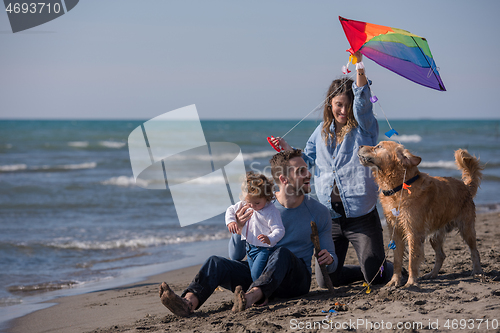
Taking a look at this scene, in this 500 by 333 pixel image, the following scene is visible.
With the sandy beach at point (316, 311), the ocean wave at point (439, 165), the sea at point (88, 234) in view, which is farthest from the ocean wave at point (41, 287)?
the ocean wave at point (439, 165)

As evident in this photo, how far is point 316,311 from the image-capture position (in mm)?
3783

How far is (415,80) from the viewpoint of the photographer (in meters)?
4.36

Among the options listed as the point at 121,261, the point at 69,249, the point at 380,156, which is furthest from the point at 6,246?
the point at 380,156

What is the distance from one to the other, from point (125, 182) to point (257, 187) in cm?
1305

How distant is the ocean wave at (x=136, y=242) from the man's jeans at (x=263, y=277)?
4313 mm

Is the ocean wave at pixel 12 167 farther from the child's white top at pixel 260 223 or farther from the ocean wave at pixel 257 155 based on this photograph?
the child's white top at pixel 260 223

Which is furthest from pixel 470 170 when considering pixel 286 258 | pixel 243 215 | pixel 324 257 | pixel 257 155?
pixel 257 155

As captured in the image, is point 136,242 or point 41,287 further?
point 136,242

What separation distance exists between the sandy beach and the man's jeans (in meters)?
0.15

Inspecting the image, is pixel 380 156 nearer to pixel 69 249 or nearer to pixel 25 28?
pixel 69 249

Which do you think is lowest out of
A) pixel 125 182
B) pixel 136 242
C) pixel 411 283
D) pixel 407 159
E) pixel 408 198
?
pixel 125 182

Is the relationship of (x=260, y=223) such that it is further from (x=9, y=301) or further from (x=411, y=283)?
(x=9, y=301)

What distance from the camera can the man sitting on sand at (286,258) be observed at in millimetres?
3900

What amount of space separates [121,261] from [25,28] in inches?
191
